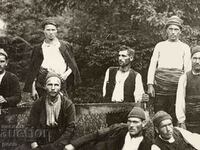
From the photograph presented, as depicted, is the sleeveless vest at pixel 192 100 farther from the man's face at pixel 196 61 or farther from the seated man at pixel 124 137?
the seated man at pixel 124 137

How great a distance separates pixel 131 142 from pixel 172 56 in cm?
129

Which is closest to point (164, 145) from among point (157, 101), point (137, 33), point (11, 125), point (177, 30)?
point (157, 101)

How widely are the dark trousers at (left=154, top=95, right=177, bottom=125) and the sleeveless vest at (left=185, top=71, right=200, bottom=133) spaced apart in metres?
0.45

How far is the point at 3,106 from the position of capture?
14.6 ft

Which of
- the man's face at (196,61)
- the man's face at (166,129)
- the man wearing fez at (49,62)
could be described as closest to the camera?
the man's face at (166,129)

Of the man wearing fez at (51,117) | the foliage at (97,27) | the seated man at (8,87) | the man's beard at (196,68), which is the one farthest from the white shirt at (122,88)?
the foliage at (97,27)

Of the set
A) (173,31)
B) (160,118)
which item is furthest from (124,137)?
(173,31)

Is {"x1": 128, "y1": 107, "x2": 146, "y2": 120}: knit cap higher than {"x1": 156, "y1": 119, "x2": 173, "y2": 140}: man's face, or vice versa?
{"x1": 128, "y1": 107, "x2": 146, "y2": 120}: knit cap

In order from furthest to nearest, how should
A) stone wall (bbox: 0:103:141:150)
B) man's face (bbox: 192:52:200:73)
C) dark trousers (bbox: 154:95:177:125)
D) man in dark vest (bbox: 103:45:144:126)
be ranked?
dark trousers (bbox: 154:95:177:125) < man in dark vest (bbox: 103:45:144:126) < stone wall (bbox: 0:103:141:150) < man's face (bbox: 192:52:200:73)

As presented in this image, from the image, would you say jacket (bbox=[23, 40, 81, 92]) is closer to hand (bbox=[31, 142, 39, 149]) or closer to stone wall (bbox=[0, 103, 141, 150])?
stone wall (bbox=[0, 103, 141, 150])

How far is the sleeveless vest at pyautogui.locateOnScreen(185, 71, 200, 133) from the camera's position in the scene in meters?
4.15

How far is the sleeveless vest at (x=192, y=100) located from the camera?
415 centimetres

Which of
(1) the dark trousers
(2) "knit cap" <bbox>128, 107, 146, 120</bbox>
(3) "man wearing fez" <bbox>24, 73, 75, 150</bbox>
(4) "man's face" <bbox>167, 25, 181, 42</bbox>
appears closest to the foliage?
(4) "man's face" <bbox>167, 25, 181, 42</bbox>

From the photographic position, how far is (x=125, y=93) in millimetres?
4574
